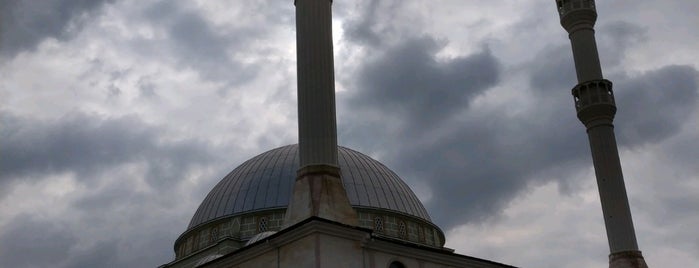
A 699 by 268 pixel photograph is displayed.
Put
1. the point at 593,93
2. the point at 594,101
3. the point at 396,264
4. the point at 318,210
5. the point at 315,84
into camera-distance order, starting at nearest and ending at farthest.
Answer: the point at 318,210
the point at 396,264
the point at 315,84
the point at 594,101
the point at 593,93

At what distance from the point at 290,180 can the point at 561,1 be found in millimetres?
10805

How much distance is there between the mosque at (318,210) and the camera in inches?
535

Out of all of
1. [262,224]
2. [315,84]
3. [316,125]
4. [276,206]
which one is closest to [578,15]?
[276,206]

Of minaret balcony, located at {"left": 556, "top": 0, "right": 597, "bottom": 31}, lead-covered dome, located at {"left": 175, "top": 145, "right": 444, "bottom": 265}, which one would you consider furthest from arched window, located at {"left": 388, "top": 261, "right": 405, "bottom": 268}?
minaret balcony, located at {"left": 556, "top": 0, "right": 597, "bottom": 31}

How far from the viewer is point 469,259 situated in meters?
15.9

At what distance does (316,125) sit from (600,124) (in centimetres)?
1116

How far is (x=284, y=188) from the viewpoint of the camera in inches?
976

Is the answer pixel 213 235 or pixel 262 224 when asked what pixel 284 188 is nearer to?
pixel 262 224

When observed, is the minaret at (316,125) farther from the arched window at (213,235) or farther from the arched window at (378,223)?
the arched window at (213,235)

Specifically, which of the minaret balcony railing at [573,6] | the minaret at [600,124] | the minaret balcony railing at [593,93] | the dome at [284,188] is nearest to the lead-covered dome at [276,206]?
the dome at [284,188]

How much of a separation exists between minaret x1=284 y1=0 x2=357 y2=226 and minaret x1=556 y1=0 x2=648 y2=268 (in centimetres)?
995

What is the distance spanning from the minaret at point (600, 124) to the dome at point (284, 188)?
626 cm

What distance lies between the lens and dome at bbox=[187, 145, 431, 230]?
79.9 ft

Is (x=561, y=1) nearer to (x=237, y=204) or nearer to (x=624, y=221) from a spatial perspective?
(x=624, y=221)
